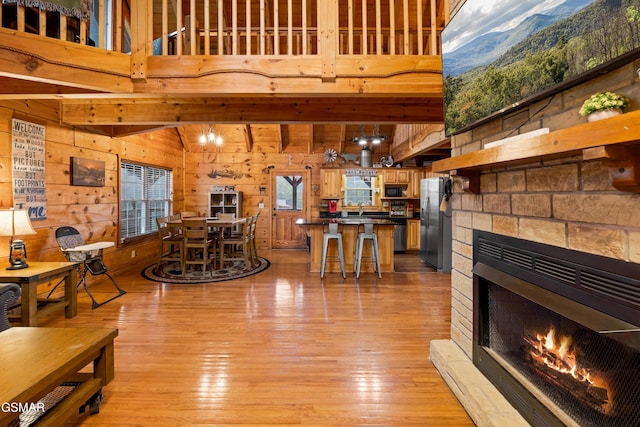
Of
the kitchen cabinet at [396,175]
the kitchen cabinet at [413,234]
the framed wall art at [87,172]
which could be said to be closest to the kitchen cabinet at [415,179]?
the kitchen cabinet at [396,175]

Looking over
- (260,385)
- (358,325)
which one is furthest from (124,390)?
(358,325)

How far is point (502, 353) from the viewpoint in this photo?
182 cm

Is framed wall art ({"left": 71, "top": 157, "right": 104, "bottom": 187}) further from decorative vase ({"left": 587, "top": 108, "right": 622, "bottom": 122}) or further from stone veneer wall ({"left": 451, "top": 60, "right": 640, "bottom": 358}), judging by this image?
decorative vase ({"left": 587, "top": 108, "right": 622, "bottom": 122})

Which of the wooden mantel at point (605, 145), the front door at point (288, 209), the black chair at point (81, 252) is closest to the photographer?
the wooden mantel at point (605, 145)

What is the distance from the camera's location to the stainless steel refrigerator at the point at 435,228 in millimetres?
5266

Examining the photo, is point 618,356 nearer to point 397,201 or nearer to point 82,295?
point 82,295

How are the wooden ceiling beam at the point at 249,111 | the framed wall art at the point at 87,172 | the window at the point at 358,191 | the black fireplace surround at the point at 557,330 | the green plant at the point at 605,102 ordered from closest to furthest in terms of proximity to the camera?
the green plant at the point at 605,102 < the black fireplace surround at the point at 557,330 < the wooden ceiling beam at the point at 249,111 < the framed wall art at the point at 87,172 < the window at the point at 358,191

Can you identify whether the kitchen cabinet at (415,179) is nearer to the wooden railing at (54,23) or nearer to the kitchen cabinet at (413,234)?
Result: the kitchen cabinet at (413,234)

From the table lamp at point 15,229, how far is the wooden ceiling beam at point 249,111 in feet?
5.71

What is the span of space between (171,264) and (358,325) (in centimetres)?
427

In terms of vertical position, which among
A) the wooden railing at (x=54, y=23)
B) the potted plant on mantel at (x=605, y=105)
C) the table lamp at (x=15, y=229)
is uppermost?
the wooden railing at (x=54, y=23)

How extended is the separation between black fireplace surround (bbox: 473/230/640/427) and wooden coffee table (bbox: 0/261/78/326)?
371 centimetres

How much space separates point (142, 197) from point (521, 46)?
20.8ft

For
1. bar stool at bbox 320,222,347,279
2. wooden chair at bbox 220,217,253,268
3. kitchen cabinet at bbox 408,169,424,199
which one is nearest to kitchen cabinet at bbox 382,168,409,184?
kitchen cabinet at bbox 408,169,424,199
